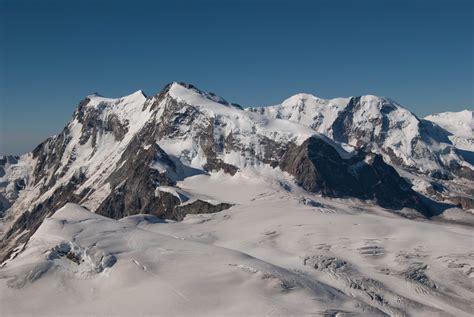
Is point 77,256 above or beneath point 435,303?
above

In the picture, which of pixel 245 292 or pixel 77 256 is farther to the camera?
pixel 77 256

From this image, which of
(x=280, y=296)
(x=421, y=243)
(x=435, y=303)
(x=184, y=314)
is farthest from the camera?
(x=421, y=243)

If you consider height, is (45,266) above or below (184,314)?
above

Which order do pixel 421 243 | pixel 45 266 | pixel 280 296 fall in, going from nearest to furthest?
pixel 280 296, pixel 45 266, pixel 421 243

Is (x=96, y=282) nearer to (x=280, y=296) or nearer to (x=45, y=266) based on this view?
(x=45, y=266)

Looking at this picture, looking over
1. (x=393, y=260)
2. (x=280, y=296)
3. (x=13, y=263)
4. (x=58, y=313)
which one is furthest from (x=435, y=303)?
(x=13, y=263)

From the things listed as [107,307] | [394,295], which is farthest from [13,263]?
[394,295]

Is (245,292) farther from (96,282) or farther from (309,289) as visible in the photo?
(96,282)

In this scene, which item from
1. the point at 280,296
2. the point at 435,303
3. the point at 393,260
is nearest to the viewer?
the point at 280,296

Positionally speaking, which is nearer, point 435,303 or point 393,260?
point 435,303
